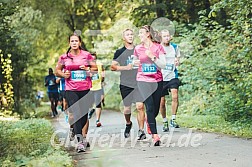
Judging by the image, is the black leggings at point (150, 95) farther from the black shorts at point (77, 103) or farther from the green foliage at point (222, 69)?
the green foliage at point (222, 69)

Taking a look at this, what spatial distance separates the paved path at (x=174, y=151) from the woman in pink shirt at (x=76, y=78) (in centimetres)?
58

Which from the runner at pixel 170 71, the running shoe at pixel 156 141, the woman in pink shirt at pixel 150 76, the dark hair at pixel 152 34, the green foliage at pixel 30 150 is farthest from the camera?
the runner at pixel 170 71

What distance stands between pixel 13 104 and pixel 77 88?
12.3 meters

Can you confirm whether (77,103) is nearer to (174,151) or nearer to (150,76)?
(150,76)

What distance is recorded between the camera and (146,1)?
21.2 meters

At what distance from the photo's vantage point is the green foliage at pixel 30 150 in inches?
237

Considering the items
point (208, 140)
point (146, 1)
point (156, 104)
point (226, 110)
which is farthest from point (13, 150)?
point (146, 1)

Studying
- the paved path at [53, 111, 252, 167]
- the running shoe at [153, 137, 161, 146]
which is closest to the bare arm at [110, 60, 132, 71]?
the paved path at [53, 111, 252, 167]

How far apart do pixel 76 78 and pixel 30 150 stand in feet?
4.92

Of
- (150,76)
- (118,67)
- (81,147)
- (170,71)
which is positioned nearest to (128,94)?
(118,67)

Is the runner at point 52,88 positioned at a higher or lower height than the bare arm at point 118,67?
lower

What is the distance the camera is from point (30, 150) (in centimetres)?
739

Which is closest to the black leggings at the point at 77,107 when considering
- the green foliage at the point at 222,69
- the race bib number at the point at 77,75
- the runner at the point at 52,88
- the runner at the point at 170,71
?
the race bib number at the point at 77,75

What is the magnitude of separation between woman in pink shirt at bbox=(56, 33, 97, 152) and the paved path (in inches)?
22.8
